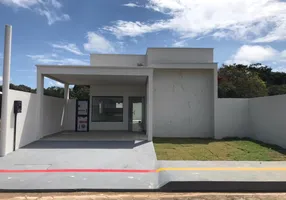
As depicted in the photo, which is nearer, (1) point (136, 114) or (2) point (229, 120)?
(2) point (229, 120)

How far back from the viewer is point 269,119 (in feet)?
42.2

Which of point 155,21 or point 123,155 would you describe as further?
point 155,21

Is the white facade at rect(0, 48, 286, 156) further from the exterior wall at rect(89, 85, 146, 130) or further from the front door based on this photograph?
the exterior wall at rect(89, 85, 146, 130)

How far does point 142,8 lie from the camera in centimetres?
1404

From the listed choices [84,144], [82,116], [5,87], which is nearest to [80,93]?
[82,116]

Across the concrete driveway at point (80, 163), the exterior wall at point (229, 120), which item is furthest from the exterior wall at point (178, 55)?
the concrete driveway at point (80, 163)

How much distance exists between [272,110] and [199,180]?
788 centimetres

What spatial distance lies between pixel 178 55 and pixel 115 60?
4.35 metres

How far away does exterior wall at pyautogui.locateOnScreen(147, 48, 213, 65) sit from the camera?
15.9 meters

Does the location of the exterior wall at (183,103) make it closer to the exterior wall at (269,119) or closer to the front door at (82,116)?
the exterior wall at (269,119)

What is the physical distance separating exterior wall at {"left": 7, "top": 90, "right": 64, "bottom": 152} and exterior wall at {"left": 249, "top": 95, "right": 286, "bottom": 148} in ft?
34.7

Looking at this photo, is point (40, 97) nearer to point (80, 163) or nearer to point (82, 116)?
point (82, 116)

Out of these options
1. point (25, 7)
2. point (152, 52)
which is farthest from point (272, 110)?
point (25, 7)

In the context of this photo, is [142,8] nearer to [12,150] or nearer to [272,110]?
[272,110]
